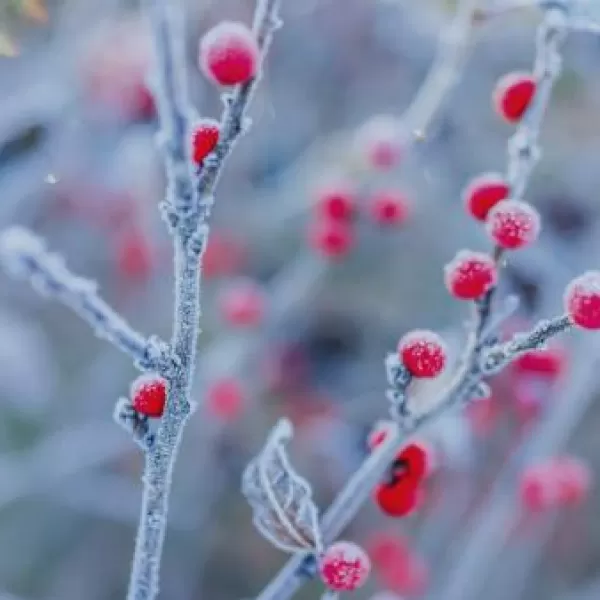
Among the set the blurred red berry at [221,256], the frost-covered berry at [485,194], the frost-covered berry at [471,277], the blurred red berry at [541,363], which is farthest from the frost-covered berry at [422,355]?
the blurred red berry at [221,256]

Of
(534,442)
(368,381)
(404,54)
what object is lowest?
(534,442)

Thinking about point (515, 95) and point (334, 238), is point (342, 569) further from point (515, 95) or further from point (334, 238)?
point (334, 238)

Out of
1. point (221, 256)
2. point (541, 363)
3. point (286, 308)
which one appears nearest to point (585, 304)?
point (541, 363)

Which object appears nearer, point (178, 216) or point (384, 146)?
point (178, 216)

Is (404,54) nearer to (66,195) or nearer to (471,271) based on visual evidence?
(66,195)

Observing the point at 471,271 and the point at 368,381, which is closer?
the point at 471,271

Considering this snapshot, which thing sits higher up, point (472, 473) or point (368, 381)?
point (368, 381)

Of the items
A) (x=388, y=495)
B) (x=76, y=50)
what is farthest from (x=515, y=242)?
(x=76, y=50)
